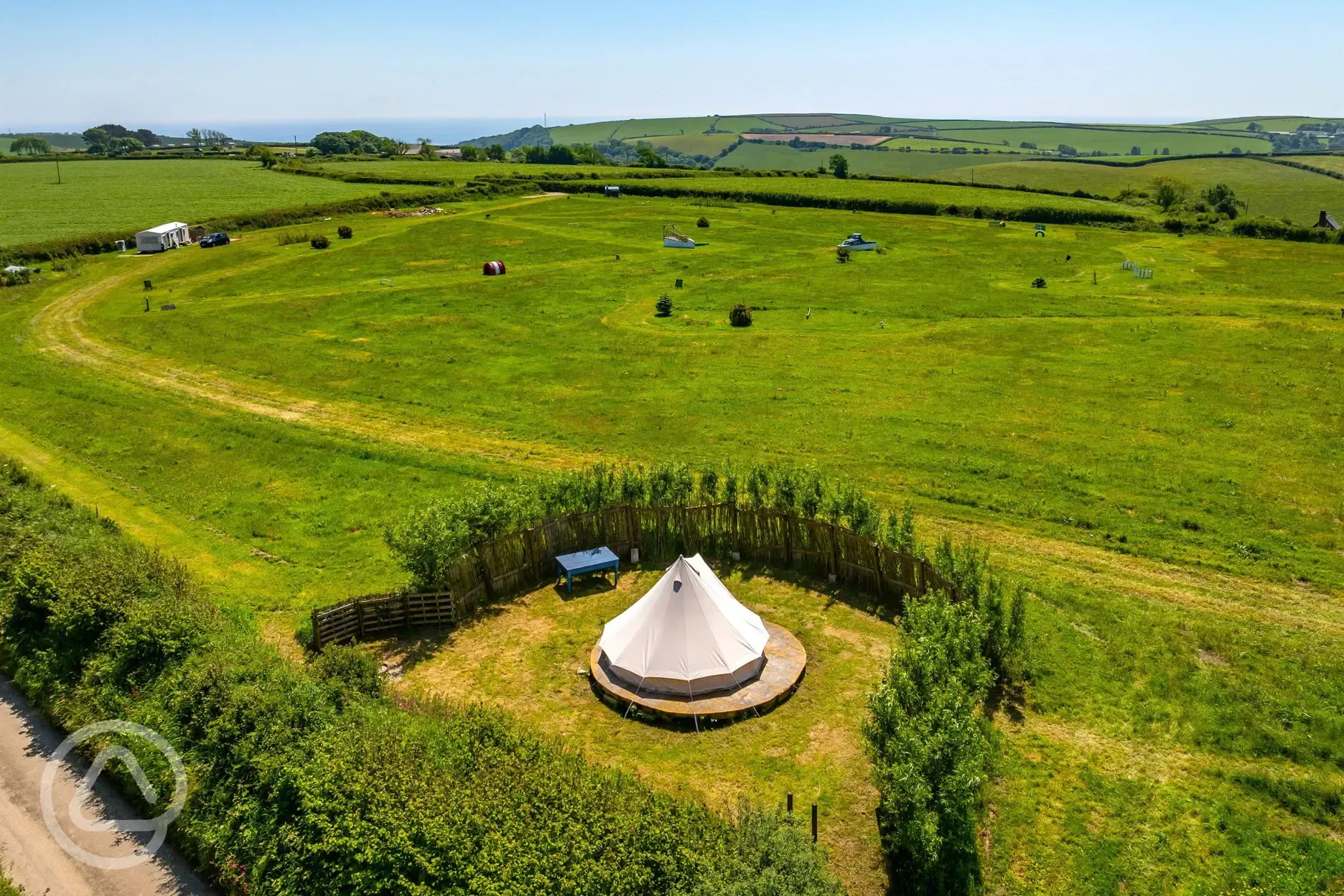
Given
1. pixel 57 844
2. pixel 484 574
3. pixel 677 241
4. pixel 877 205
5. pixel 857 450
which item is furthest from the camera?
pixel 877 205

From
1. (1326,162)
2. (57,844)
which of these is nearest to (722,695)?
(57,844)

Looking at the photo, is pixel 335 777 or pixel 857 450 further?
pixel 857 450

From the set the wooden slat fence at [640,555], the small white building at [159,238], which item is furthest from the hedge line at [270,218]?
the wooden slat fence at [640,555]

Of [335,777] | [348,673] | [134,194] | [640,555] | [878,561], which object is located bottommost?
[640,555]

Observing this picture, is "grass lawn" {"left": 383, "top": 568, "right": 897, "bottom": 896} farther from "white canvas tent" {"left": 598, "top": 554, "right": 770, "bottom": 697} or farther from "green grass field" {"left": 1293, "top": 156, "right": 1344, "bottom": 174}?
"green grass field" {"left": 1293, "top": 156, "right": 1344, "bottom": 174}

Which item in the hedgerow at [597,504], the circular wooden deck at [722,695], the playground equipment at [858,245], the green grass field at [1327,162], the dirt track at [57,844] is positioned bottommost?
the dirt track at [57,844]

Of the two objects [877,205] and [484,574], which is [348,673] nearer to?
[484,574]

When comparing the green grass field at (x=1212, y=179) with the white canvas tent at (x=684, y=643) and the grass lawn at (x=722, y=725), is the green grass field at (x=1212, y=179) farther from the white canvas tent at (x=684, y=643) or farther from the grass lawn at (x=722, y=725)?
the white canvas tent at (x=684, y=643)
